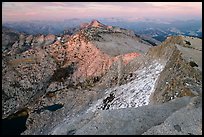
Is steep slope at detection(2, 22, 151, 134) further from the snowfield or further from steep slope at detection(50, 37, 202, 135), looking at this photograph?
steep slope at detection(50, 37, 202, 135)

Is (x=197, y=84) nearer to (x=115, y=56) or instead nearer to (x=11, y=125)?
(x=11, y=125)

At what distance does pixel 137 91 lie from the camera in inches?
1989

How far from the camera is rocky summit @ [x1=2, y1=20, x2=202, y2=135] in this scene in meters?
29.3

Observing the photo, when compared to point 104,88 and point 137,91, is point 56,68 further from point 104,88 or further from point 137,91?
point 137,91

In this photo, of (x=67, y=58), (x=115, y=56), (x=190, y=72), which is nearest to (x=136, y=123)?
(x=190, y=72)

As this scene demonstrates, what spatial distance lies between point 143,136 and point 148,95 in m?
20.8

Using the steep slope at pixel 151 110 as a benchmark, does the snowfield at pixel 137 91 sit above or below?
below

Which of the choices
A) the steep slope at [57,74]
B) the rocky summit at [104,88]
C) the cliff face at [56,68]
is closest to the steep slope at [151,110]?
the rocky summit at [104,88]

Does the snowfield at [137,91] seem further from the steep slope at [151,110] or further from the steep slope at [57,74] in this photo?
the steep slope at [57,74]

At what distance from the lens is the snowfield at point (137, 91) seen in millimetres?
45888

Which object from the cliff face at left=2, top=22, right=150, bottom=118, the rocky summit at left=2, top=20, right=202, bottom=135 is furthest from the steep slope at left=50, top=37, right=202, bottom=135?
the cliff face at left=2, top=22, right=150, bottom=118

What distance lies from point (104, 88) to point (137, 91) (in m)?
18.5

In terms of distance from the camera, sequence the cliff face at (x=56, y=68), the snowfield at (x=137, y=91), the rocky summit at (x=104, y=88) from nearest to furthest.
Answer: the rocky summit at (x=104, y=88) → the snowfield at (x=137, y=91) → the cliff face at (x=56, y=68)

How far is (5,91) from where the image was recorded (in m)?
85.8
